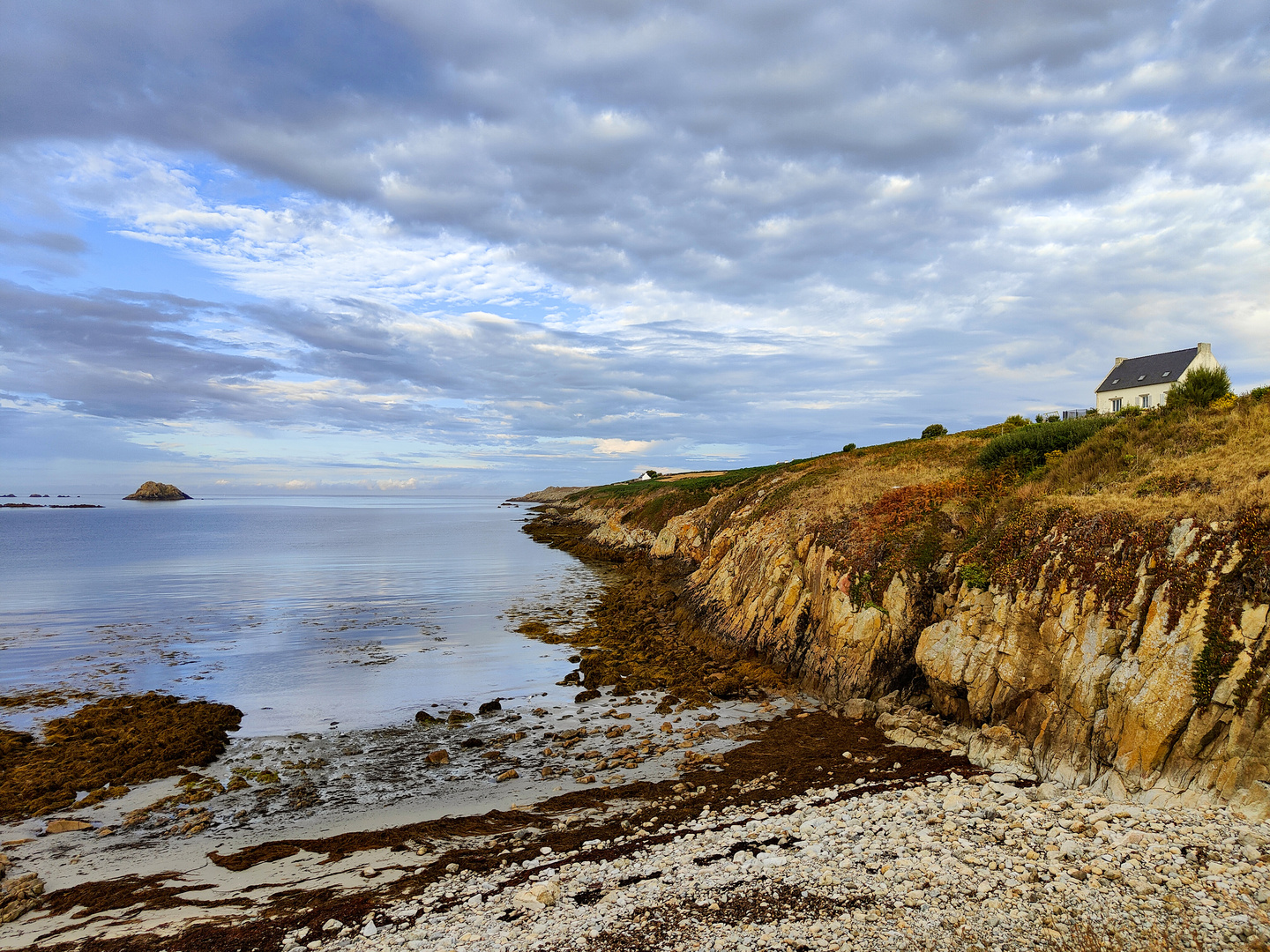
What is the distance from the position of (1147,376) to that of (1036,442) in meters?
33.0

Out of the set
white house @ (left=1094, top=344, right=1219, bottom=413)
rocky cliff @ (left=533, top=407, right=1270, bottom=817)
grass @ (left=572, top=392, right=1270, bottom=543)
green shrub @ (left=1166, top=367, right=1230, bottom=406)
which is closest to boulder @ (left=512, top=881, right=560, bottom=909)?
rocky cliff @ (left=533, top=407, right=1270, bottom=817)

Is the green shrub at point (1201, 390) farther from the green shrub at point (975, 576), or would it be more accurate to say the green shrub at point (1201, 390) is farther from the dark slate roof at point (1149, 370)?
the dark slate roof at point (1149, 370)

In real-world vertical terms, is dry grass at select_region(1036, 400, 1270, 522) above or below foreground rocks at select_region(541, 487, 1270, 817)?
above

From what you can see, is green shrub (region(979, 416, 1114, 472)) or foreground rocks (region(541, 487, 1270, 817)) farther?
green shrub (region(979, 416, 1114, 472))

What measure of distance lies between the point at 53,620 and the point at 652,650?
108 feet

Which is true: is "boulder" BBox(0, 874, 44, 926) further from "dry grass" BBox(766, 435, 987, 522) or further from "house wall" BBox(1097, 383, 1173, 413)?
"house wall" BBox(1097, 383, 1173, 413)

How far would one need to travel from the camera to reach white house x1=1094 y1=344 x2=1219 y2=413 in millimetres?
45250

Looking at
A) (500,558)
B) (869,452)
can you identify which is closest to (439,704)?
(869,452)

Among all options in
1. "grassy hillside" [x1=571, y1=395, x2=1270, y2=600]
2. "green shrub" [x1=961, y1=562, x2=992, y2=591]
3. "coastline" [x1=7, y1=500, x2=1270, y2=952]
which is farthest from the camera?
"green shrub" [x1=961, y1=562, x2=992, y2=591]

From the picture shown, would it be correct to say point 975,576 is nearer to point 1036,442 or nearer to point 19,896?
point 1036,442

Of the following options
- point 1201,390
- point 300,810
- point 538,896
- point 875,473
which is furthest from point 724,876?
point 1201,390

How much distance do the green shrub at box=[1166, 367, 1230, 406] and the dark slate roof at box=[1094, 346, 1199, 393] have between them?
86.6ft

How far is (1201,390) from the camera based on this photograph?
78.2ft

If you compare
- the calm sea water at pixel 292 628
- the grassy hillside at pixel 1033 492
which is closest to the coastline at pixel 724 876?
the grassy hillside at pixel 1033 492
